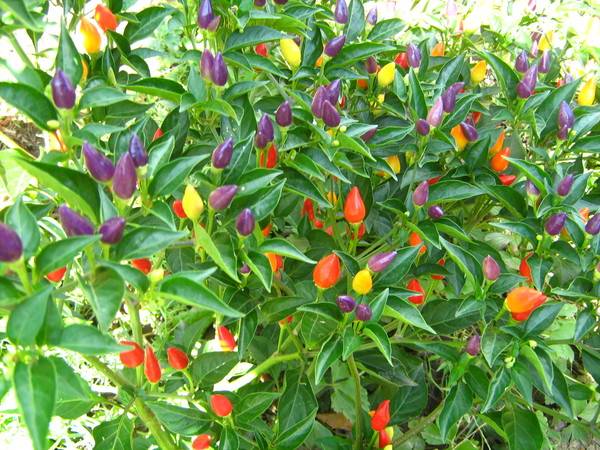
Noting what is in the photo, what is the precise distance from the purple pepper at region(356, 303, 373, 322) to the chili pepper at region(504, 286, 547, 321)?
0.29 m

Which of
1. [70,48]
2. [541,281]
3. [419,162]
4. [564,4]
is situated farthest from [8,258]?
[564,4]

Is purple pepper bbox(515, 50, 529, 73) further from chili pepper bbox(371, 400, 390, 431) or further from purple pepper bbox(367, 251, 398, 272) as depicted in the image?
chili pepper bbox(371, 400, 390, 431)

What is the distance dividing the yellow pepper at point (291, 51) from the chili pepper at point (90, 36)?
385mm

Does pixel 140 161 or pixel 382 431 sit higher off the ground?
pixel 140 161

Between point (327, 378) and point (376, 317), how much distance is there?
2.33 feet

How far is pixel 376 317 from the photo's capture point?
1189 mm

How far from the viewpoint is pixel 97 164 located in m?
0.96

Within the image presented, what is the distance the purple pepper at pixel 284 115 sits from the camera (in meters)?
1.22

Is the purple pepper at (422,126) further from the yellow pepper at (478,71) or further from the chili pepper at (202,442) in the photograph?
the chili pepper at (202,442)

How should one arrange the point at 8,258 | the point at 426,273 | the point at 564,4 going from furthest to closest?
the point at 564,4
the point at 426,273
the point at 8,258

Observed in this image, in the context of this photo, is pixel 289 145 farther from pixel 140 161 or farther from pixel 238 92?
pixel 140 161

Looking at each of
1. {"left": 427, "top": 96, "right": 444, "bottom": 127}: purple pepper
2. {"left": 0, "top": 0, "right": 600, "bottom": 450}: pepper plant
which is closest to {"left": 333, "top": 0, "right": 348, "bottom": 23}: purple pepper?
{"left": 0, "top": 0, "right": 600, "bottom": 450}: pepper plant

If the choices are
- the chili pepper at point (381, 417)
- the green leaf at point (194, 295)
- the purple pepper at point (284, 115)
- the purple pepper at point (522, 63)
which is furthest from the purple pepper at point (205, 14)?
the chili pepper at point (381, 417)

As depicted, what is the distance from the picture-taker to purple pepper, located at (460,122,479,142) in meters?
1.48
